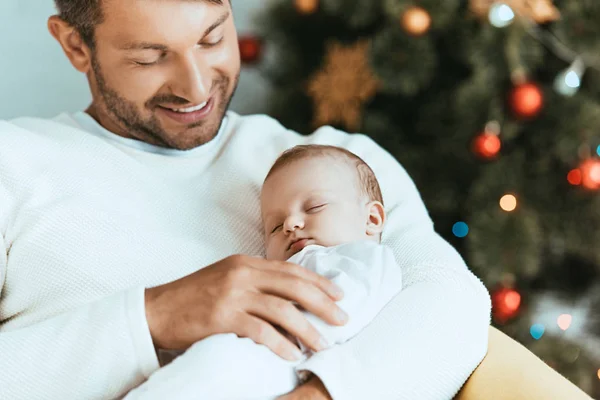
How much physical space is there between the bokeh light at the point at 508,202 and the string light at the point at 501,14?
0.48 metres

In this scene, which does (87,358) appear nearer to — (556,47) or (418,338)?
(418,338)

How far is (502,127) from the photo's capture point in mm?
1939

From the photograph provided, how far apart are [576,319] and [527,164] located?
1.94ft

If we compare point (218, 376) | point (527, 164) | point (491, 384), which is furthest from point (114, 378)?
point (527, 164)

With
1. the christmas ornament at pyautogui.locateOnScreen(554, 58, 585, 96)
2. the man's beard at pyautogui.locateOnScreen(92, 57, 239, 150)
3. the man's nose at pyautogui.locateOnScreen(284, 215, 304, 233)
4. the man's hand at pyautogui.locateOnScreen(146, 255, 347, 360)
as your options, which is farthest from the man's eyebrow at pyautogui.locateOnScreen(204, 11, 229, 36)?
the christmas ornament at pyautogui.locateOnScreen(554, 58, 585, 96)

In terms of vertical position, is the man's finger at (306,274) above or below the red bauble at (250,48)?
above

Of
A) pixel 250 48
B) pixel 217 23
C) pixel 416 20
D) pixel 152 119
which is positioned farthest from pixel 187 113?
pixel 250 48

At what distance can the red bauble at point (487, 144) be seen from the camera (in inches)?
75.5

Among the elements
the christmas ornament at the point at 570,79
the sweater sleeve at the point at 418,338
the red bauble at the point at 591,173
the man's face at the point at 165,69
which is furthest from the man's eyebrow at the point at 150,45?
the red bauble at the point at 591,173

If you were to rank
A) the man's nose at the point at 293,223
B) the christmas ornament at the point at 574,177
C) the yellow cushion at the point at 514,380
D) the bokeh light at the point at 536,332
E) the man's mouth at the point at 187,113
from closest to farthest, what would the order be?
the yellow cushion at the point at 514,380, the man's nose at the point at 293,223, the man's mouth at the point at 187,113, the christmas ornament at the point at 574,177, the bokeh light at the point at 536,332

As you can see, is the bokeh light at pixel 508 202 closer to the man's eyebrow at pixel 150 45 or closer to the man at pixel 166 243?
the man at pixel 166 243

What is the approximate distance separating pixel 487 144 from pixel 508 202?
182mm

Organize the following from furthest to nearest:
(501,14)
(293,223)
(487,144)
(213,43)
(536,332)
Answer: (536,332), (487,144), (501,14), (213,43), (293,223)

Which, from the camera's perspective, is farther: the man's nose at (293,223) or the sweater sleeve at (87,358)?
the man's nose at (293,223)
